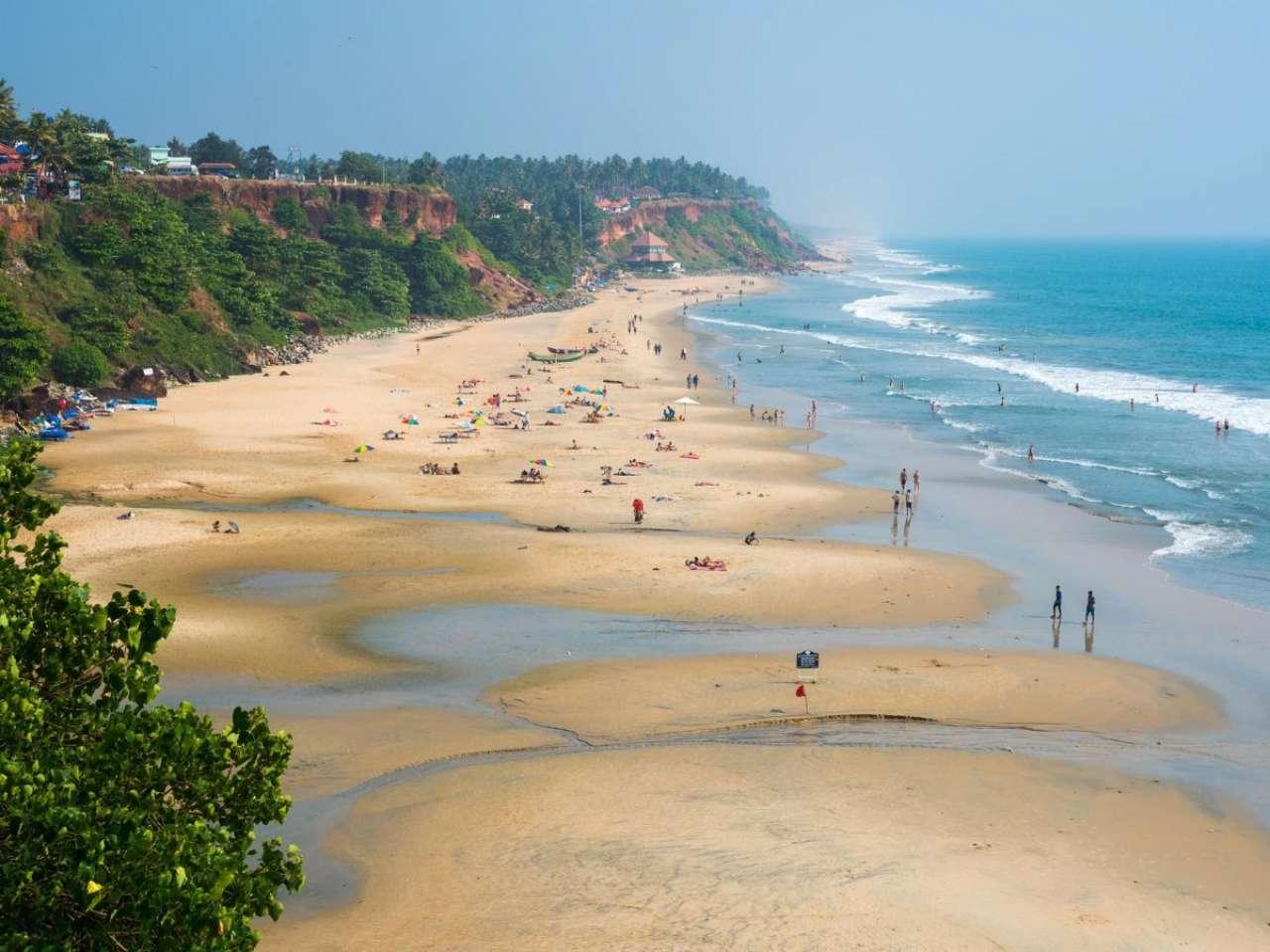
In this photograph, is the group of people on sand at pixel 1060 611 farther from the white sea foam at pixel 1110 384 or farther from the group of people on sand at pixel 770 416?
the white sea foam at pixel 1110 384

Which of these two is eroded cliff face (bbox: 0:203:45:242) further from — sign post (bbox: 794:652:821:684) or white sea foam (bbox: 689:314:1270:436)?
white sea foam (bbox: 689:314:1270:436)

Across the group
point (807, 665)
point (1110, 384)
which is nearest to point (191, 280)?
point (1110, 384)

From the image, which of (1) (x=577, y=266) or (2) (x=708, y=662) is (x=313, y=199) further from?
(2) (x=708, y=662)

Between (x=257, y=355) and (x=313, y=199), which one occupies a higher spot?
(x=313, y=199)

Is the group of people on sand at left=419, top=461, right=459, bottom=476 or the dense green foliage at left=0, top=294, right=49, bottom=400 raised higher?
the dense green foliage at left=0, top=294, right=49, bottom=400

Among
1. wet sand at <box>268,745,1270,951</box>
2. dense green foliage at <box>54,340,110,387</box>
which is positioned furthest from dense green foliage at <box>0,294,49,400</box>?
wet sand at <box>268,745,1270,951</box>

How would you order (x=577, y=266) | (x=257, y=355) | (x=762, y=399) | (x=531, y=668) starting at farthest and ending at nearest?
(x=577, y=266), (x=257, y=355), (x=762, y=399), (x=531, y=668)

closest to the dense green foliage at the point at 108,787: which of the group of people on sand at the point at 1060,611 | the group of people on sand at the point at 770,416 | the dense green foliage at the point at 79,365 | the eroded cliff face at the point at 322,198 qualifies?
the group of people on sand at the point at 1060,611

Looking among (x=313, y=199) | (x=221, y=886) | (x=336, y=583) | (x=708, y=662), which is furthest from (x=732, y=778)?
(x=313, y=199)
